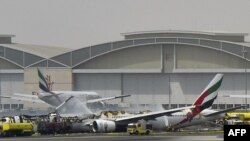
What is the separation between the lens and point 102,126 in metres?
69.8

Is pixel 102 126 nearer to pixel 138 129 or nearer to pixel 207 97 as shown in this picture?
pixel 138 129

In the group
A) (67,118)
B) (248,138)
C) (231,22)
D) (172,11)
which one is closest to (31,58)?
(172,11)

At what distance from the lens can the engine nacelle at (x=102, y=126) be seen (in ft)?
229

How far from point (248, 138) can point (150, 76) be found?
12443cm

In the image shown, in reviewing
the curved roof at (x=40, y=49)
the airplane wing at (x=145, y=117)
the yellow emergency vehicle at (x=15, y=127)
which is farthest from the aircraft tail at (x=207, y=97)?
the curved roof at (x=40, y=49)

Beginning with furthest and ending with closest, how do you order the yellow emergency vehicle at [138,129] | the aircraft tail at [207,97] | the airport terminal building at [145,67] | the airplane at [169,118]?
the airport terminal building at [145,67] < the aircraft tail at [207,97] < the airplane at [169,118] < the yellow emergency vehicle at [138,129]

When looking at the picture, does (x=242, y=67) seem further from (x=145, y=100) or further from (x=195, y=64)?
(x=145, y=100)

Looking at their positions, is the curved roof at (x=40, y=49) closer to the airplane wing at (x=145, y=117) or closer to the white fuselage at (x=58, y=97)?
the white fuselage at (x=58, y=97)

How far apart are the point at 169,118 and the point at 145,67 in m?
70.1

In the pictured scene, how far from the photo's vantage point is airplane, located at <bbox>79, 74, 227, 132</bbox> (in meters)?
70.7

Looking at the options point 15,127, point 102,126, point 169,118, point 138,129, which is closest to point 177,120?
point 169,118

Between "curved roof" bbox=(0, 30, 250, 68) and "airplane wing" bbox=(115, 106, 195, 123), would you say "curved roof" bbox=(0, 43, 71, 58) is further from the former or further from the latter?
"airplane wing" bbox=(115, 106, 195, 123)

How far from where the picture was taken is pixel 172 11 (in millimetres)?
156000

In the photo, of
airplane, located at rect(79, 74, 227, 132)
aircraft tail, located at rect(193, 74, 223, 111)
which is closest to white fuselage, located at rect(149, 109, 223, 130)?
airplane, located at rect(79, 74, 227, 132)
